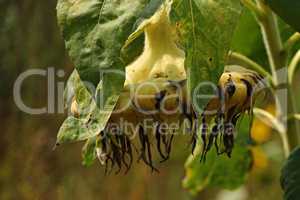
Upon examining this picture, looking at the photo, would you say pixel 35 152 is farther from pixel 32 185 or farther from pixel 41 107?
pixel 41 107

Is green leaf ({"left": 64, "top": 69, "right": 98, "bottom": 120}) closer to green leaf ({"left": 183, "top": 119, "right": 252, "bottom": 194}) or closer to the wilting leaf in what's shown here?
the wilting leaf

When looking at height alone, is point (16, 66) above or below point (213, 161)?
above

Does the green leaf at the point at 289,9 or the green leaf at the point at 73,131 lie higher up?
the green leaf at the point at 289,9

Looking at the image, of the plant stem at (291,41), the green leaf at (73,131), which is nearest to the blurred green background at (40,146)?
the plant stem at (291,41)

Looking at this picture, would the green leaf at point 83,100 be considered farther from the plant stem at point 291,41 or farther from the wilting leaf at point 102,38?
the plant stem at point 291,41

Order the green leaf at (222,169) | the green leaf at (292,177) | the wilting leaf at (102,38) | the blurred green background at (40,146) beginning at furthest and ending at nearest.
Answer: the blurred green background at (40,146) < the green leaf at (222,169) < the green leaf at (292,177) < the wilting leaf at (102,38)

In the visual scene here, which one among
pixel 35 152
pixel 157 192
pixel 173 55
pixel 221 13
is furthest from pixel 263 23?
pixel 157 192

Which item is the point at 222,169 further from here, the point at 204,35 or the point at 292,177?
the point at 204,35
